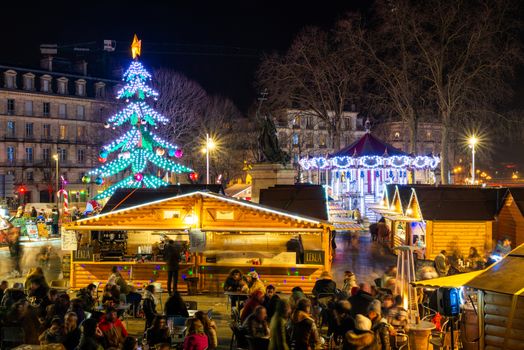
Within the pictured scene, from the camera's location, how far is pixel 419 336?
10.1 metres

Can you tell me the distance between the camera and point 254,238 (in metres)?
18.8

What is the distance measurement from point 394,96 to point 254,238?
20810 millimetres

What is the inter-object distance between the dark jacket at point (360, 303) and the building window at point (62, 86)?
58841mm

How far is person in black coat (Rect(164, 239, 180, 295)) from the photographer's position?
617 inches

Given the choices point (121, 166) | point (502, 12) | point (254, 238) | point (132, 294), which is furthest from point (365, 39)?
point (132, 294)

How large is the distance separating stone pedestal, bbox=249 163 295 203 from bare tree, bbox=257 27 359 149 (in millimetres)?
12803

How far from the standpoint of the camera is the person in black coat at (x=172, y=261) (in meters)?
15.7

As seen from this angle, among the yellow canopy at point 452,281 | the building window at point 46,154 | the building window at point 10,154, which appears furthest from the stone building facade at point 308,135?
the yellow canopy at point 452,281

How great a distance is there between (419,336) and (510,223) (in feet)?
40.0

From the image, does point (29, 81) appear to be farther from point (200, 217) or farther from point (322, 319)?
point (322, 319)

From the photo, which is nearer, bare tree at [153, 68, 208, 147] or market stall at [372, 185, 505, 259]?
market stall at [372, 185, 505, 259]

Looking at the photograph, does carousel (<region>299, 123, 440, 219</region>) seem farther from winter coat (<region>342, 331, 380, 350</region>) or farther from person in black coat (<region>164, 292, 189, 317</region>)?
winter coat (<region>342, 331, 380, 350</region>)

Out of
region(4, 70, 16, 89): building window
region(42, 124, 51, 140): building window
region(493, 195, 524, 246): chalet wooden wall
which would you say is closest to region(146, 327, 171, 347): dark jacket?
region(493, 195, 524, 246): chalet wooden wall

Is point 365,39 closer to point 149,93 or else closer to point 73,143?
point 149,93
